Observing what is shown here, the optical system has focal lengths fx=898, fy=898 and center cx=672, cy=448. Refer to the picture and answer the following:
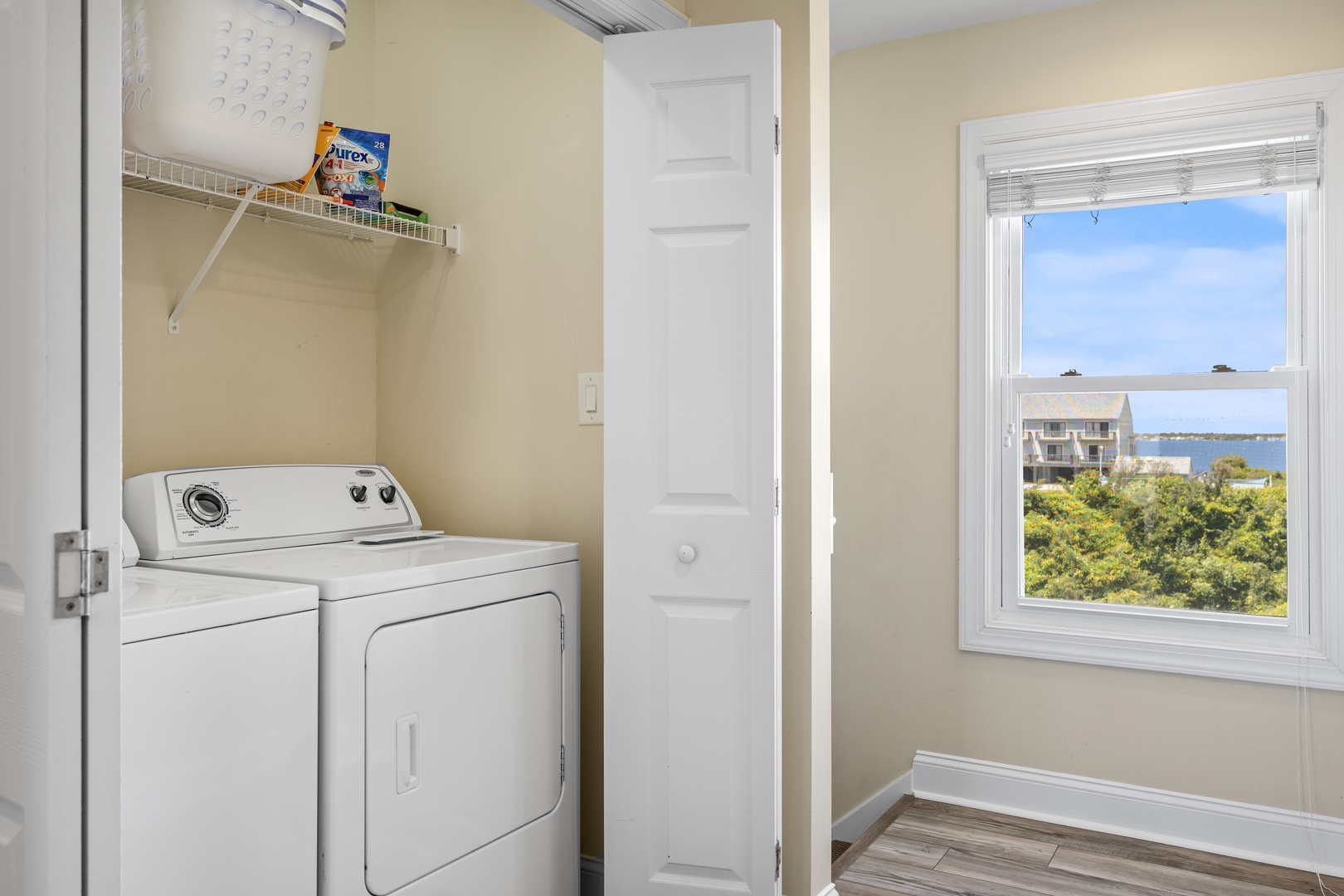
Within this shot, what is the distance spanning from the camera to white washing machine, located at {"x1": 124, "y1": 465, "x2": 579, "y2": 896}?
1447mm

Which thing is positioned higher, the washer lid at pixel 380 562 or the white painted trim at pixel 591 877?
the washer lid at pixel 380 562

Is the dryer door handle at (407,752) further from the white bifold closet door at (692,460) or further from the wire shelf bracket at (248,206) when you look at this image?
the wire shelf bracket at (248,206)

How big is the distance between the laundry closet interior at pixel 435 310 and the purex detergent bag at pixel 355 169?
225 mm

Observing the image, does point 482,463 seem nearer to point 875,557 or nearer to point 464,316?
point 464,316

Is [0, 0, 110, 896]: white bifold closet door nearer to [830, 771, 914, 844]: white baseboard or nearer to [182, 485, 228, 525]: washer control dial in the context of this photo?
[182, 485, 228, 525]: washer control dial

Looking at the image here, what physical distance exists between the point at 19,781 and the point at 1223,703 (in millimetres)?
2712

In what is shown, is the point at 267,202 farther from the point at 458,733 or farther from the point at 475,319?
the point at 458,733

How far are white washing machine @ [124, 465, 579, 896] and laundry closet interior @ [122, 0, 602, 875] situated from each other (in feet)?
0.70

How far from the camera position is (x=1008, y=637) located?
8.99 feet

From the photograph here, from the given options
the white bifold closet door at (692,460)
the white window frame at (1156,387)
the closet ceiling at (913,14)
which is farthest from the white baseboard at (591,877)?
the closet ceiling at (913,14)

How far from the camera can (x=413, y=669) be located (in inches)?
61.2

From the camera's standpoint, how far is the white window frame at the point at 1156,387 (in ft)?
7.74

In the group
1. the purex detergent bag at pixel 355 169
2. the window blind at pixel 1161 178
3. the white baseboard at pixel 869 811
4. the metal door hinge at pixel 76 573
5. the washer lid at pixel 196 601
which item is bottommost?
the white baseboard at pixel 869 811

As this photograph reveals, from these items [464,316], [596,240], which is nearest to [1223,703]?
[596,240]
